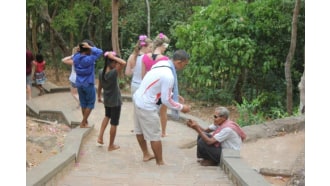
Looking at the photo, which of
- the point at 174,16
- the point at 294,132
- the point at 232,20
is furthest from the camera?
the point at 174,16

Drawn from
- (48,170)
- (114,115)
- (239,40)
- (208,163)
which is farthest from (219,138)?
(239,40)

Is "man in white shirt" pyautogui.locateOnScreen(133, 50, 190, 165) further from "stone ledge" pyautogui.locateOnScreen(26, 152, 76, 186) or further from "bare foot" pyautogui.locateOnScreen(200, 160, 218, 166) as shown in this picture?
"stone ledge" pyautogui.locateOnScreen(26, 152, 76, 186)

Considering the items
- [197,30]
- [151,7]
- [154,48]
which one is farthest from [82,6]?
[154,48]

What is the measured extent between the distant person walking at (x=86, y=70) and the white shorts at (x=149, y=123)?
1908 mm

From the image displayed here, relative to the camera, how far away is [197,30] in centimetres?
1134

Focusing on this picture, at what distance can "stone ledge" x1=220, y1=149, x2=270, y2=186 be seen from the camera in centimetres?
443

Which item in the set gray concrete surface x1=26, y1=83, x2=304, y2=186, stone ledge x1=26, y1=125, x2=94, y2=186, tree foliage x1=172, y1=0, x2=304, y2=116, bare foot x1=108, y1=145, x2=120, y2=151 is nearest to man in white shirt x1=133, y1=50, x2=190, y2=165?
gray concrete surface x1=26, y1=83, x2=304, y2=186

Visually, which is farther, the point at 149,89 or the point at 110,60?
the point at 110,60

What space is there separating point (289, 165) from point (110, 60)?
2968 mm

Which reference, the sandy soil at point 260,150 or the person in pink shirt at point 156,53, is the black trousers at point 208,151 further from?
the person in pink shirt at point 156,53

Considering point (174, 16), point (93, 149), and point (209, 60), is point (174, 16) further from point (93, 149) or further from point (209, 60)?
point (93, 149)

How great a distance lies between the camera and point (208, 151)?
6.09m

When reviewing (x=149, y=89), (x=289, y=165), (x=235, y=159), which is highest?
(x=149, y=89)

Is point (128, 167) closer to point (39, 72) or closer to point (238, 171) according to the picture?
point (238, 171)
